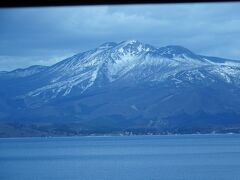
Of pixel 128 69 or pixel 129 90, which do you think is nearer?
pixel 129 90

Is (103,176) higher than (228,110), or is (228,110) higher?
(228,110)

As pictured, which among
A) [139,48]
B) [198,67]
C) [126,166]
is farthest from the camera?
[139,48]

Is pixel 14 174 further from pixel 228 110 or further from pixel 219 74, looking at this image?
pixel 219 74

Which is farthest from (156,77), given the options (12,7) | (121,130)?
(12,7)

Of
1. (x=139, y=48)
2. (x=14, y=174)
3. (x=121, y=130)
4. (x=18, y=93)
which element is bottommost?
(x=14, y=174)

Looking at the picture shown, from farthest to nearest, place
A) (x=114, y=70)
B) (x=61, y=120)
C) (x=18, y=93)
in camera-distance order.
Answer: (x=114, y=70), (x=18, y=93), (x=61, y=120)

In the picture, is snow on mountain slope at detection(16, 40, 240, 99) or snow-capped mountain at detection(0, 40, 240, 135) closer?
snow-capped mountain at detection(0, 40, 240, 135)
